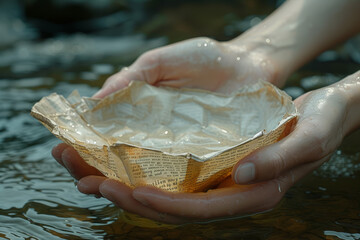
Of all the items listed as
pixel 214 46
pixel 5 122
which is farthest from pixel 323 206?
pixel 5 122

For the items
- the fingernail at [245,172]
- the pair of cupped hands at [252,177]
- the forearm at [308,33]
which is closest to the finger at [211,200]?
the pair of cupped hands at [252,177]

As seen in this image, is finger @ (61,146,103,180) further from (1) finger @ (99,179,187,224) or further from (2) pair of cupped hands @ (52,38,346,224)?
(1) finger @ (99,179,187,224)

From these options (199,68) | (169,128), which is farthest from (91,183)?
(199,68)

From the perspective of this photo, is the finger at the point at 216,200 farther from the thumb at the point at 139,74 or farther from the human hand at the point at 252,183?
the thumb at the point at 139,74

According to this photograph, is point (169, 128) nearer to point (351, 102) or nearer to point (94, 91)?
point (351, 102)

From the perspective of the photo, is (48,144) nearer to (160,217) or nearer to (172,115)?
(172,115)

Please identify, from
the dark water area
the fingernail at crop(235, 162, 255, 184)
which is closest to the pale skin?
the fingernail at crop(235, 162, 255, 184)
